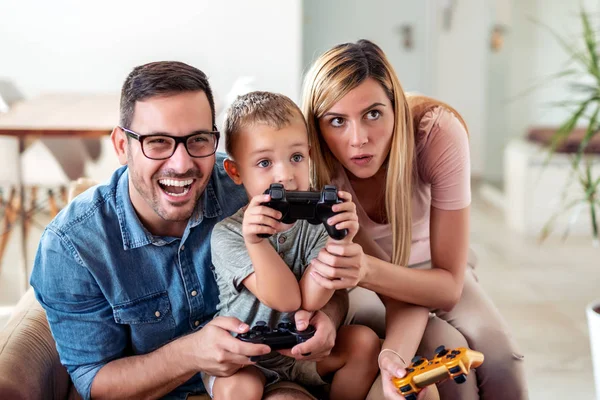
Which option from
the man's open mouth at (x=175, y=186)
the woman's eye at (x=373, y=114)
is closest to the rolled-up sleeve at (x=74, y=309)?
the man's open mouth at (x=175, y=186)

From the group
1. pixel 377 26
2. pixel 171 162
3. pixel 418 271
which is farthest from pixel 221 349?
pixel 377 26

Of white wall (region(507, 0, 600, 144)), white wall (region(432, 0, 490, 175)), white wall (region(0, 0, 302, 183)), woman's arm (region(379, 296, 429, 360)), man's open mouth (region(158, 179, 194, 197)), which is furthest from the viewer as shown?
white wall (region(432, 0, 490, 175))

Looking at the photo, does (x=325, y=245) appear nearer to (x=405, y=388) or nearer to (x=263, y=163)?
(x=263, y=163)

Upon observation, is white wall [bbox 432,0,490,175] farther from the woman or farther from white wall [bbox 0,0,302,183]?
the woman

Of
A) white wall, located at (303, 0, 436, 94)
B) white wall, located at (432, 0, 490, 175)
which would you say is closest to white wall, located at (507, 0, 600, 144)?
white wall, located at (432, 0, 490, 175)

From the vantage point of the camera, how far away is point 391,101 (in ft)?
5.57

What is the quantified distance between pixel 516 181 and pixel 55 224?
3948 mm

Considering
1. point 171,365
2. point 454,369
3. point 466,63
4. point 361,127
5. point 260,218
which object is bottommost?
point 171,365

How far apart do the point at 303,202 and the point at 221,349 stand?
31cm

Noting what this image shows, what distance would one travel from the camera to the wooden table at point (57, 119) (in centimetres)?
295

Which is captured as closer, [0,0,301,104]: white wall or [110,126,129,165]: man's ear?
[110,126,129,165]: man's ear

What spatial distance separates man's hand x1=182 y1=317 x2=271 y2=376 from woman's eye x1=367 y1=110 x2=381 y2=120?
0.53 m

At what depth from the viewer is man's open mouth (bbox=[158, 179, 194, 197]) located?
1.47 m

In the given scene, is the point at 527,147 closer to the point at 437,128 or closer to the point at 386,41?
the point at 386,41
